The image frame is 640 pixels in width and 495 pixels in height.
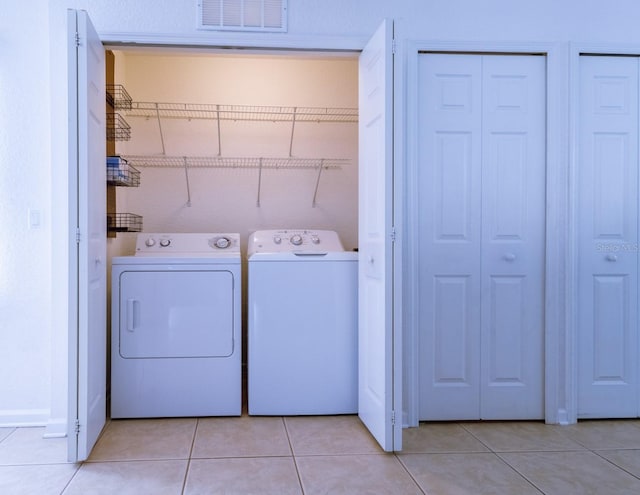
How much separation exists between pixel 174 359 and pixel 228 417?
427mm

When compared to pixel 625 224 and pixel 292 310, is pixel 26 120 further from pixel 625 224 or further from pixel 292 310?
pixel 625 224

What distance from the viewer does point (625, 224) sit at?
2.97 metres

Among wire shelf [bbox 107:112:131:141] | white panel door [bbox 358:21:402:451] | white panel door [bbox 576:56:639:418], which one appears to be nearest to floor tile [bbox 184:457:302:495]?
white panel door [bbox 358:21:402:451]

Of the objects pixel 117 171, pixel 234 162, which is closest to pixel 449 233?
pixel 234 162

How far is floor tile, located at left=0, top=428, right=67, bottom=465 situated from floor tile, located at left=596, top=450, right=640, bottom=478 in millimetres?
2374

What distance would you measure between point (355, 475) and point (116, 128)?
94.3 inches

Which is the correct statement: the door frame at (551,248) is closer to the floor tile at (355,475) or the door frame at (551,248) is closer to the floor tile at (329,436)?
the floor tile at (329,436)

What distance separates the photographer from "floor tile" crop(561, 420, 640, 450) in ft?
8.65

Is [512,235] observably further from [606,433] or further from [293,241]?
[293,241]

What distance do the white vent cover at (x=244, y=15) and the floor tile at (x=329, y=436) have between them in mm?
2024

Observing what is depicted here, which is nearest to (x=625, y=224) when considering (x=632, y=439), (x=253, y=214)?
(x=632, y=439)

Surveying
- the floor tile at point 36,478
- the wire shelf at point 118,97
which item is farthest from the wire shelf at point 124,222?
the floor tile at point 36,478

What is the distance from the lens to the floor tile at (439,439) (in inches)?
100

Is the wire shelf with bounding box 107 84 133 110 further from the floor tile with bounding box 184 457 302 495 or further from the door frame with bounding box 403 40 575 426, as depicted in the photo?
the floor tile with bounding box 184 457 302 495
